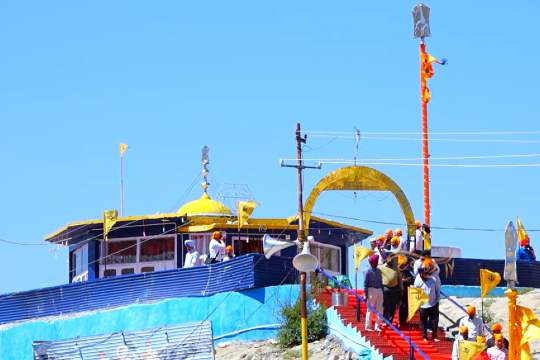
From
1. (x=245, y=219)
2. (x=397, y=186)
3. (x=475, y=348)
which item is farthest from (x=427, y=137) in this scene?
(x=475, y=348)

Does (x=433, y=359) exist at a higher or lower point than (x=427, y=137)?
lower

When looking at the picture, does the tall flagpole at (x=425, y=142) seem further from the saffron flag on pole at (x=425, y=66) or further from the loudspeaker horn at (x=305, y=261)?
the loudspeaker horn at (x=305, y=261)

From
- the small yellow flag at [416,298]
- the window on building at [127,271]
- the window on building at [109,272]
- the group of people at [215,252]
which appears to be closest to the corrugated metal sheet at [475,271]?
the group of people at [215,252]

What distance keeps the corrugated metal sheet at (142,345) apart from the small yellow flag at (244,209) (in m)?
5.30

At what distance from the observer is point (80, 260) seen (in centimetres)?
4294

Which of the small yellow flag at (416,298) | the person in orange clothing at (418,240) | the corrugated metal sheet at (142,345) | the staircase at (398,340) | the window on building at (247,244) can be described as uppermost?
the person in orange clothing at (418,240)

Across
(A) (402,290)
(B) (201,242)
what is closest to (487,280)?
(A) (402,290)

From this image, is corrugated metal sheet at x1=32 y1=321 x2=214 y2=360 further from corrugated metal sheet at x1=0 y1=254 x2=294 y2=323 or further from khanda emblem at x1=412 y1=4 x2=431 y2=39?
khanda emblem at x1=412 y1=4 x2=431 y2=39

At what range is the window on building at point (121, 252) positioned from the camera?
41.3 metres

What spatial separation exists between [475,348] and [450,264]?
11774 mm

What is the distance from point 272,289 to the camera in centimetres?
3356

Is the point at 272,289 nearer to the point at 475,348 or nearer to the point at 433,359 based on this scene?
the point at 433,359

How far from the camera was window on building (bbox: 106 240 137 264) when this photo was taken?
136 feet

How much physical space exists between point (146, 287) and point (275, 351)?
542cm
